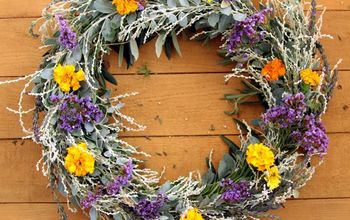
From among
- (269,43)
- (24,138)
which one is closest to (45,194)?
(24,138)

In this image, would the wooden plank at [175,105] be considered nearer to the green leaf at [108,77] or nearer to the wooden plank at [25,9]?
the green leaf at [108,77]

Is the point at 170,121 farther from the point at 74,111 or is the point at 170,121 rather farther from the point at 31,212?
the point at 31,212

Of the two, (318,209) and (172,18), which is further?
(318,209)

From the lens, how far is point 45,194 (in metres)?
1.72

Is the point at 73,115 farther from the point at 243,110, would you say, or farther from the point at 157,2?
the point at 243,110

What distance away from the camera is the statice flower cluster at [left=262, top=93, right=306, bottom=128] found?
1.58 meters

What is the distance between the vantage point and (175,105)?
1740 mm

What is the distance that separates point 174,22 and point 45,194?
23.6 inches

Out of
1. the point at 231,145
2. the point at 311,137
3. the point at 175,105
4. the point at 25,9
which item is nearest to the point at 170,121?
the point at 175,105

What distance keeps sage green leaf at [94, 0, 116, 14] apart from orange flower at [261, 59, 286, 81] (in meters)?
0.44

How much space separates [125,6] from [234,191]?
1.83 ft

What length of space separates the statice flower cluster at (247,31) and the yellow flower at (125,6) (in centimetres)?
27

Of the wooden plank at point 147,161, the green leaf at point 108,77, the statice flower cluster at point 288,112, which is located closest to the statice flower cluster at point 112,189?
the wooden plank at point 147,161

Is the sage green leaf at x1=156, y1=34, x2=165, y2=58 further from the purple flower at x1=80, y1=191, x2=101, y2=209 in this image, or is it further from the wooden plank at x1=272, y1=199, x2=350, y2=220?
the wooden plank at x1=272, y1=199, x2=350, y2=220
